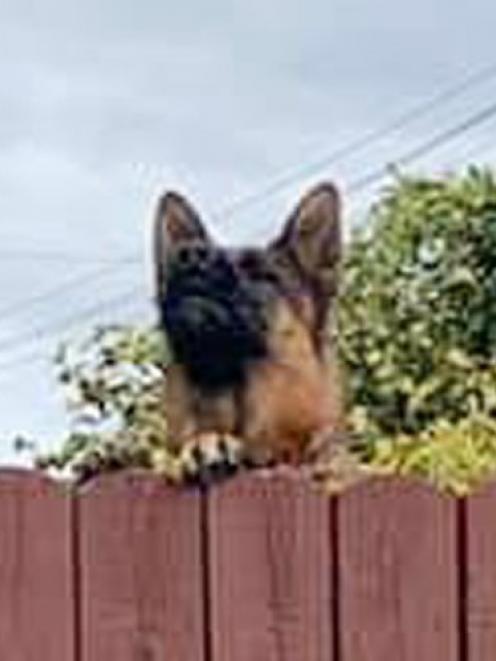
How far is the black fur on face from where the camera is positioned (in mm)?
3301

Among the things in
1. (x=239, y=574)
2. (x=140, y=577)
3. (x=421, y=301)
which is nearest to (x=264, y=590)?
(x=239, y=574)

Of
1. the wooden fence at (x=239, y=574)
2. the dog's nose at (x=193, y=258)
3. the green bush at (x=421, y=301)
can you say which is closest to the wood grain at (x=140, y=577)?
the wooden fence at (x=239, y=574)

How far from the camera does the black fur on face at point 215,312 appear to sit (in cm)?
330

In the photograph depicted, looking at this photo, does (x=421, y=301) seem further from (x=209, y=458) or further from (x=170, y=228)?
(x=209, y=458)

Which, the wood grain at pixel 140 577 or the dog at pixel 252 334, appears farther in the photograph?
the dog at pixel 252 334

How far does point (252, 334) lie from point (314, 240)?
0.18m

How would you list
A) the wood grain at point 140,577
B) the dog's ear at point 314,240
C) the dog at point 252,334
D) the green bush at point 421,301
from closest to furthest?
the wood grain at point 140,577, the dog at point 252,334, the dog's ear at point 314,240, the green bush at point 421,301

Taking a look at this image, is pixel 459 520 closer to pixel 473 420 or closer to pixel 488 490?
pixel 488 490

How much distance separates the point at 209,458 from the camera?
3143 millimetres

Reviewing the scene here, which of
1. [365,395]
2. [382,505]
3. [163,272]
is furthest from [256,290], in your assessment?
[365,395]

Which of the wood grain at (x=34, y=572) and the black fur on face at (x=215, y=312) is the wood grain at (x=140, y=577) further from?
the black fur on face at (x=215, y=312)

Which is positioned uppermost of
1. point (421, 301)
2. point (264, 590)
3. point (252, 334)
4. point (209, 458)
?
point (421, 301)

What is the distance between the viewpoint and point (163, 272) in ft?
11.1

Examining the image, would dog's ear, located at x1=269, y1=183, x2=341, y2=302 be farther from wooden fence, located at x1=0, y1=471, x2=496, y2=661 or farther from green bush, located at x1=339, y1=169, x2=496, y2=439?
green bush, located at x1=339, y1=169, x2=496, y2=439
